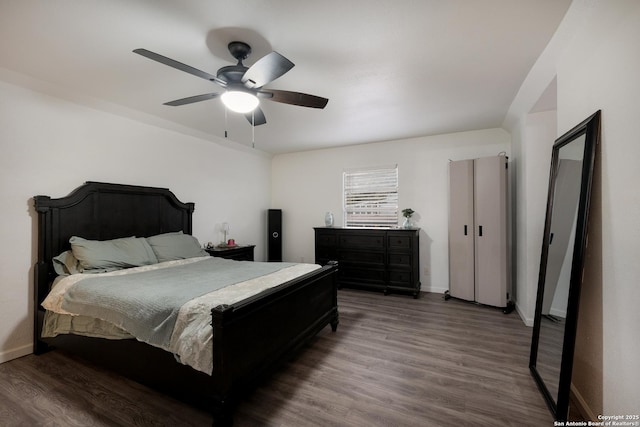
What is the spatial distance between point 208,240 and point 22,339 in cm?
224

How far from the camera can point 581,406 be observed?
172 cm

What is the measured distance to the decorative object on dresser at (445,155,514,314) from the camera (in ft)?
12.0

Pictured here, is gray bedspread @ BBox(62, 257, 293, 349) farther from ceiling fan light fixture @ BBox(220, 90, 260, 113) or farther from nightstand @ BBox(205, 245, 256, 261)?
ceiling fan light fixture @ BBox(220, 90, 260, 113)

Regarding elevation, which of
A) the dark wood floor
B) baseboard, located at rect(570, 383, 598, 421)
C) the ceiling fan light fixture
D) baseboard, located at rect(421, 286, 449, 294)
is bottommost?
the dark wood floor

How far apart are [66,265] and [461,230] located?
4.72 metres

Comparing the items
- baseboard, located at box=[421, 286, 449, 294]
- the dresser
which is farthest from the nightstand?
baseboard, located at box=[421, 286, 449, 294]

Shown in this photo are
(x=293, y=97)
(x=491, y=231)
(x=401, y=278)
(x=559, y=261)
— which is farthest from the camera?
(x=401, y=278)

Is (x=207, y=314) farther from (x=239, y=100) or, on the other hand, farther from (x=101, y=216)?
(x=101, y=216)

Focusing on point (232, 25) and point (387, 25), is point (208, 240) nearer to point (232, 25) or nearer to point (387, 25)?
point (232, 25)

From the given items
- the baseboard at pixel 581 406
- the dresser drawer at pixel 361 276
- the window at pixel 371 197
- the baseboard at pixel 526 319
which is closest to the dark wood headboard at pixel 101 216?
the dresser drawer at pixel 361 276

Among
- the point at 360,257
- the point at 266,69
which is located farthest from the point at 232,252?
the point at 266,69

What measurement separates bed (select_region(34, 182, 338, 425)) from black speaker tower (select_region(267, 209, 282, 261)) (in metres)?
1.96

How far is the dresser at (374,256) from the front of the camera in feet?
13.9

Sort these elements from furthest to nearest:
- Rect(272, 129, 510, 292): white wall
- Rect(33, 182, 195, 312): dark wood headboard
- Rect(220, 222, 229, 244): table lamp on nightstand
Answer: Rect(220, 222, 229, 244): table lamp on nightstand, Rect(272, 129, 510, 292): white wall, Rect(33, 182, 195, 312): dark wood headboard
